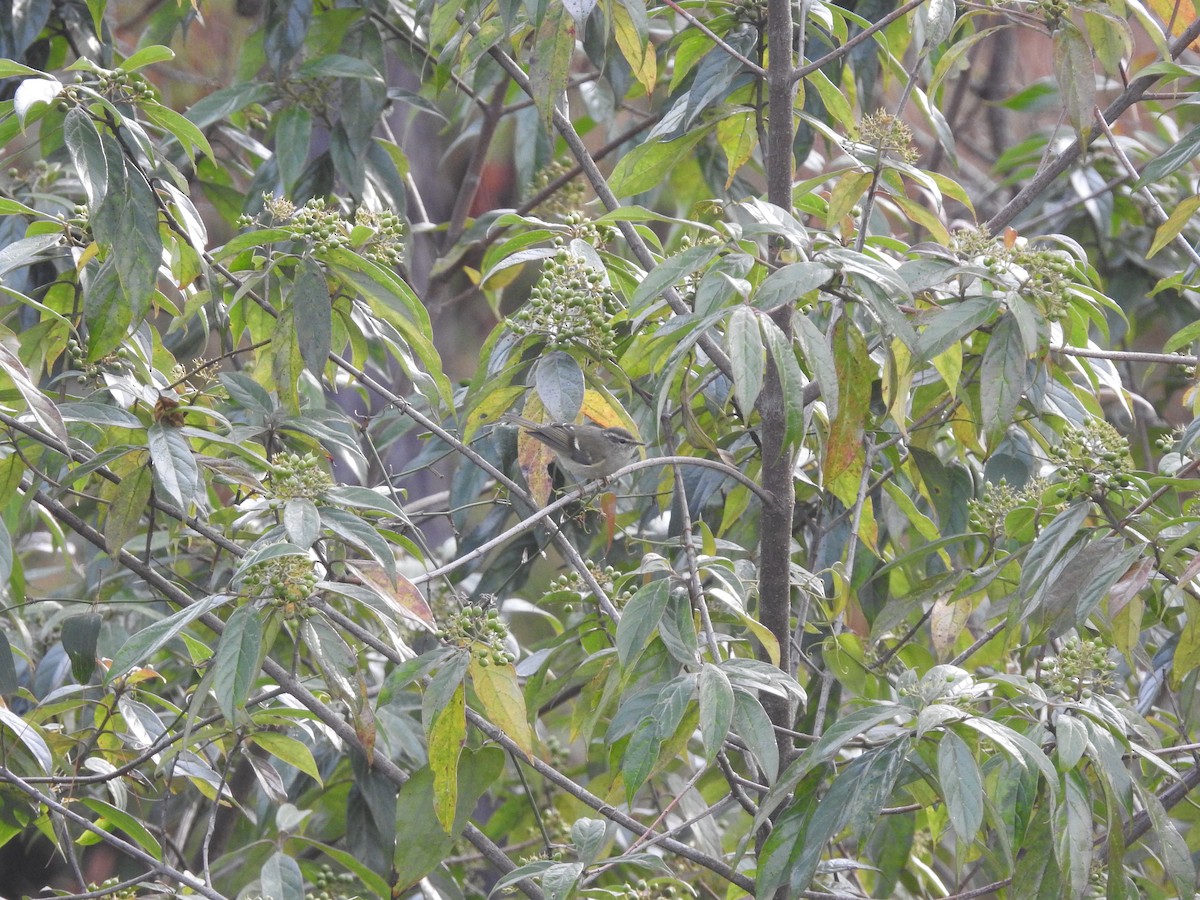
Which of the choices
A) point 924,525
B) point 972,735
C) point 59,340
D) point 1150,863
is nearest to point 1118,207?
point 924,525

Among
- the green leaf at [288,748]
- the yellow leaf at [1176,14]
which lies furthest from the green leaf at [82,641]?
the yellow leaf at [1176,14]

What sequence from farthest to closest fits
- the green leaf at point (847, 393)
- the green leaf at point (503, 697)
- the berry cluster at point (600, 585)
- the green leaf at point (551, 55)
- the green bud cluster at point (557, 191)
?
1. the green bud cluster at point (557, 191)
2. the berry cluster at point (600, 585)
3. the green leaf at point (551, 55)
4. the green leaf at point (847, 393)
5. the green leaf at point (503, 697)

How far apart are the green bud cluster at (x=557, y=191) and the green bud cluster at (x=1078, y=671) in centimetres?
221

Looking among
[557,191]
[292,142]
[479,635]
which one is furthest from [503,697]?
[557,191]

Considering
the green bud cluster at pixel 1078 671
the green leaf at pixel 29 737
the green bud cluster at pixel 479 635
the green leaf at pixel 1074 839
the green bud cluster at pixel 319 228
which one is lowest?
the green leaf at pixel 29 737

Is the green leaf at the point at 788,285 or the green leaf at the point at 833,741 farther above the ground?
the green leaf at the point at 788,285

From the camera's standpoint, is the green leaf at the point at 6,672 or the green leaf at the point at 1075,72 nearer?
the green leaf at the point at 1075,72

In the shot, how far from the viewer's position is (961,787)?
5.37 ft

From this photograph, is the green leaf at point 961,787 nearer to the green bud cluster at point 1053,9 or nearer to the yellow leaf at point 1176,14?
the green bud cluster at point 1053,9

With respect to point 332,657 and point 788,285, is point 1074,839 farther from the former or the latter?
point 332,657

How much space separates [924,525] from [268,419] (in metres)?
1.48

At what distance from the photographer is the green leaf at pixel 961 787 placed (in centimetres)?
161

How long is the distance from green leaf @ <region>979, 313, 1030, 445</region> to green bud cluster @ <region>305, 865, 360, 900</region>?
5.58 ft

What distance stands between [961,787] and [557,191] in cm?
268
